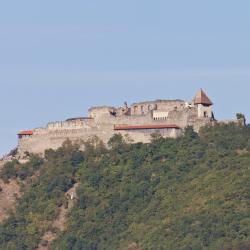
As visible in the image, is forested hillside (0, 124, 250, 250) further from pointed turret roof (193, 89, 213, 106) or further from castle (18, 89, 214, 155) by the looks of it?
pointed turret roof (193, 89, 213, 106)

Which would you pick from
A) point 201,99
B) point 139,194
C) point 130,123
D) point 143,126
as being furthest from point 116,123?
point 139,194

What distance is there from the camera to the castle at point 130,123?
6550 inches

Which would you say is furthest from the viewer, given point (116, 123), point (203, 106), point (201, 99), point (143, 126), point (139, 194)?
point (116, 123)

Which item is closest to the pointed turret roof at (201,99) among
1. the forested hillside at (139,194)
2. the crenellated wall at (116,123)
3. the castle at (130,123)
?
the castle at (130,123)

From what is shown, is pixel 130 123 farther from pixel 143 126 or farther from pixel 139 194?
pixel 139 194

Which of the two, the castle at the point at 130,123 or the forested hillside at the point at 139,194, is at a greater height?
the castle at the point at 130,123

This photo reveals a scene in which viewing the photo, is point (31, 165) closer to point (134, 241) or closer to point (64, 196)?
point (64, 196)

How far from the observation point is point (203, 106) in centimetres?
16700

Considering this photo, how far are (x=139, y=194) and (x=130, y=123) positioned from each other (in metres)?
8.01

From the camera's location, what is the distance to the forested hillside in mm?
154000

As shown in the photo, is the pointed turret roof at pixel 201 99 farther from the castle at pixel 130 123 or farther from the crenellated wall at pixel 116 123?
the crenellated wall at pixel 116 123

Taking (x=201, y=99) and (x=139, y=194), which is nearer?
(x=139, y=194)

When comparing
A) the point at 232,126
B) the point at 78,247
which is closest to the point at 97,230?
the point at 78,247

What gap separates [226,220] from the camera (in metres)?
154
